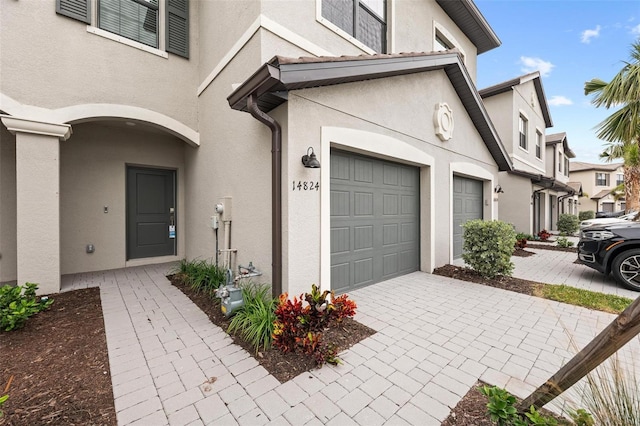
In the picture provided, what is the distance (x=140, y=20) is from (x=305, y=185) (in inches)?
235

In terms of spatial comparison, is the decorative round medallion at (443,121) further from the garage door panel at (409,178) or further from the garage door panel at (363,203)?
the garage door panel at (363,203)

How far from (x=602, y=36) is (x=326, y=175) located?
1488cm

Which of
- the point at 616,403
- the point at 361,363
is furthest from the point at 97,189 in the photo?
the point at 616,403

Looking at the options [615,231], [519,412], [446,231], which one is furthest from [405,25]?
[519,412]

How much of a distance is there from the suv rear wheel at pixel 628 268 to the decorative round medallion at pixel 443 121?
448 cm

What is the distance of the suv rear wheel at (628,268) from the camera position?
5457 mm

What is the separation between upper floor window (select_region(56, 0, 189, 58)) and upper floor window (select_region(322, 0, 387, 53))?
3878 mm

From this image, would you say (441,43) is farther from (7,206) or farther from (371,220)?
(7,206)

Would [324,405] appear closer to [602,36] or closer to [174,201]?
[174,201]

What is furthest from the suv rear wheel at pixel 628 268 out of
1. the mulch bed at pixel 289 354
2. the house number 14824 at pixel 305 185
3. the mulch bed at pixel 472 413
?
the house number 14824 at pixel 305 185

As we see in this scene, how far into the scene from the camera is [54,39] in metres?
5.10

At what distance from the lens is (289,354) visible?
305 centimetres

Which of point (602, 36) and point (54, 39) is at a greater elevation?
point (602, 36)

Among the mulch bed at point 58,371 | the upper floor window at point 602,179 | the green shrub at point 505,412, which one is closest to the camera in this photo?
the green shrub at point 505,412
